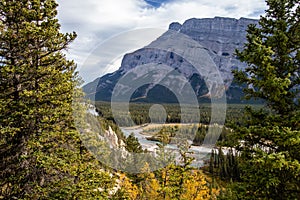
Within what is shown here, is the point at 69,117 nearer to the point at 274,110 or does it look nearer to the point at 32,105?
the point at 32,105

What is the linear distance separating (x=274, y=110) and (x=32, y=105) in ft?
32.3

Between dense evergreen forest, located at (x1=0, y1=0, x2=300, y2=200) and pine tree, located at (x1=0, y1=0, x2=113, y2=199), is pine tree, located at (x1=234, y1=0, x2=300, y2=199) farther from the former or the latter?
pine tree, located at (x1=0, y1=0, x2=113, y2=199)

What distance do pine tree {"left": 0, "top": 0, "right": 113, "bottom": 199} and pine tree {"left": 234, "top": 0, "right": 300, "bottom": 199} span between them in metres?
7.61

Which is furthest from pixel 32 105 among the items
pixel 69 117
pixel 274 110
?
pixel 274 110

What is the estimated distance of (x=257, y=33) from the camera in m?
9.98

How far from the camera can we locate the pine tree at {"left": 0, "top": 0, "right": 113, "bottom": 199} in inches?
401

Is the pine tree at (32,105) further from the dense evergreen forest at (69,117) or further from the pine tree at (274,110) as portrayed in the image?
the pine tree at (274,110)

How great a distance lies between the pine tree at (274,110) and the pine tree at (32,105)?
7.61m

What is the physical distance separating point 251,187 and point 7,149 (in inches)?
395

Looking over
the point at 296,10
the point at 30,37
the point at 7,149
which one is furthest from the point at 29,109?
the point at 296,10

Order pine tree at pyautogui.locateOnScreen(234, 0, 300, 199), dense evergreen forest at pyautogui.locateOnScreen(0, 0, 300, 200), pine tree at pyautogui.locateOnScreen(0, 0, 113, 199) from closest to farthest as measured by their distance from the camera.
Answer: pine tree at pyautogui.locateOnScreen(234, 0, 300, 199) → dense evergreen forest at pyautogui.locateOnScreen(0, 0, 300, 200) → pine tree at pyautogui.locateOnScreen(0, 0, 113, 199)

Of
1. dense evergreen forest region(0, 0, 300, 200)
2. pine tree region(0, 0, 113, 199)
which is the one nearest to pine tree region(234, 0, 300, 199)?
dense evergreen forest region(0, 0, 300, 200)

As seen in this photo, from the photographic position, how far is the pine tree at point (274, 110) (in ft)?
24.8

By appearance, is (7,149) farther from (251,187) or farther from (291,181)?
(291,181)
